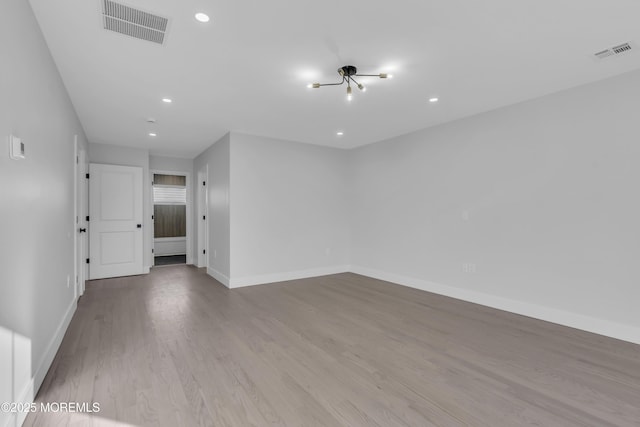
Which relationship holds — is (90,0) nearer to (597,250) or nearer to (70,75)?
(70,75)

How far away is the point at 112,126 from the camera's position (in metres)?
4.76

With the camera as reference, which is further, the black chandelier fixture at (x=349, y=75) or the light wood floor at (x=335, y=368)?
the black chandelier fixture at (x=349, y=75)

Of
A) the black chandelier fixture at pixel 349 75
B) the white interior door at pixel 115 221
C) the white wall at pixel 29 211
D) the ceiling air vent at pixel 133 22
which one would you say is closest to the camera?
the white wall at pixel 29 211

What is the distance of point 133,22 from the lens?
2.21 metres

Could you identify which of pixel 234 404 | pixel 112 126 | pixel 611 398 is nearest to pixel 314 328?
pixel 234 404

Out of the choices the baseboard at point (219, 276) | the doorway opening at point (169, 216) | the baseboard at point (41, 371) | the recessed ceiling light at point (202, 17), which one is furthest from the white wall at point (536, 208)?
the doorway opening at point (169, 216)

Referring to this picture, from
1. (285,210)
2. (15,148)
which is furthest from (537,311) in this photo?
(15,148)

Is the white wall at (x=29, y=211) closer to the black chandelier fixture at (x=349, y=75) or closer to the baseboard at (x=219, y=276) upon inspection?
the black chandelier fixture at (x=349, y=75)

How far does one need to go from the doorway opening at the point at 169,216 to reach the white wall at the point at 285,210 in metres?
4.48

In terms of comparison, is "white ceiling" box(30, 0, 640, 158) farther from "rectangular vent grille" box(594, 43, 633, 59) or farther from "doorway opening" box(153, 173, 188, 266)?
"doorway opening" box(153, 173, 188, 266)

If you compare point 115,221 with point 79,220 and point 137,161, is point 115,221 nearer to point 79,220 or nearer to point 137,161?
point 137,161

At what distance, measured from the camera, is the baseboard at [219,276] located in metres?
5.16

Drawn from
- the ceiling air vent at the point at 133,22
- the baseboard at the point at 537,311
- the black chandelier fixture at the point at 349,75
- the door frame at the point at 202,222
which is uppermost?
the ceiling air vent at the point at 133,22

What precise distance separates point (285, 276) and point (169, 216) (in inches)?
213
